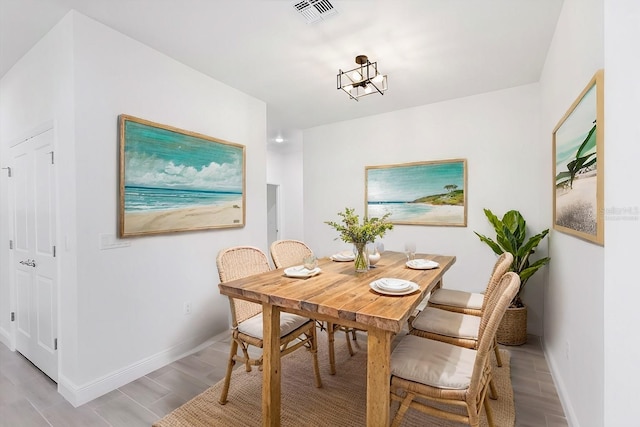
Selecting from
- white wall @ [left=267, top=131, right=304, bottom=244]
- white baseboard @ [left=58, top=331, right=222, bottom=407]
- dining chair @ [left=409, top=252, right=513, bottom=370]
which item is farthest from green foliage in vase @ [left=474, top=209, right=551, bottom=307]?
white wall @ [left=267, top=131, right=304, bottom=244]

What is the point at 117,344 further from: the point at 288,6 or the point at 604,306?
the point at 604,306

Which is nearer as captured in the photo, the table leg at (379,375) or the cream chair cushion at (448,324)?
the table leg at (379,375)

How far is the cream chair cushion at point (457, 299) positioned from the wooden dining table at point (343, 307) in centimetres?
36

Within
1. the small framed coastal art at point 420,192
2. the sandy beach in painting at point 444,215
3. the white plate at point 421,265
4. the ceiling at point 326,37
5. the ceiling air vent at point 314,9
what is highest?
the ceiling at point 326,37

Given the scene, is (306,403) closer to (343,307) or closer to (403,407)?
(403,407)

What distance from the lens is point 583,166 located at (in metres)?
1.57

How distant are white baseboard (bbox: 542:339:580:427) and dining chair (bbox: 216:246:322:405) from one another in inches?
61.6

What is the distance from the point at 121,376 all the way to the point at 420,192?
3620 millimetres

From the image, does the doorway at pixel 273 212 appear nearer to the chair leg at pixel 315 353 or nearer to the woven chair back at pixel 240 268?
the woven chair back at pixel 240 268

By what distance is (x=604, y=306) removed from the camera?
1.27m

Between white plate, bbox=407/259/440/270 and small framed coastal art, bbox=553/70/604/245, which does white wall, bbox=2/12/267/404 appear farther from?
small framed coastal art, bbox=553/70/604/245

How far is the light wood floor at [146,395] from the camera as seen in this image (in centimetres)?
181

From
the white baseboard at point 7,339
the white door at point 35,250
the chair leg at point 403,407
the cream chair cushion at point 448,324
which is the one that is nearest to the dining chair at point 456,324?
the cream chair cushion at point 448,324

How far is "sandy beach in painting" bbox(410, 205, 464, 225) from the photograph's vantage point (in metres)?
3.54
